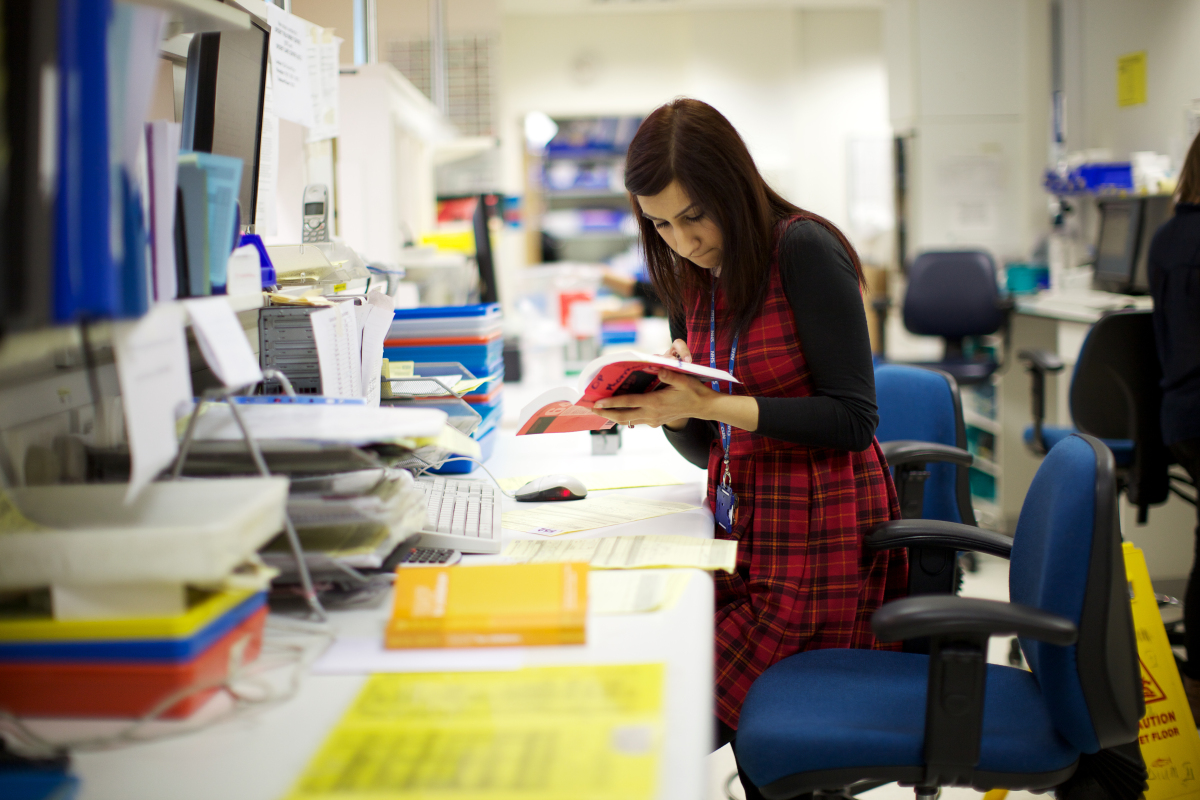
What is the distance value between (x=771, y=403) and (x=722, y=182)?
343mm

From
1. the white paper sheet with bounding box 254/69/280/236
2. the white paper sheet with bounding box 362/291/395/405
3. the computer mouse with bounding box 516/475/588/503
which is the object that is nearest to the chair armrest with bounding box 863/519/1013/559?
the computer mouse with bounding box 516/475/588/503

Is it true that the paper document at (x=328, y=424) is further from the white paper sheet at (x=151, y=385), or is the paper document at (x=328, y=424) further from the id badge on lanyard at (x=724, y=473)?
the id badge on lanyard at (x=724, y=473)

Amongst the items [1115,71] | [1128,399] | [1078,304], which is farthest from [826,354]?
[1115,71]

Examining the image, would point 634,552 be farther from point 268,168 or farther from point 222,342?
point 268,168

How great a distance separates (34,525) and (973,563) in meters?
3.22

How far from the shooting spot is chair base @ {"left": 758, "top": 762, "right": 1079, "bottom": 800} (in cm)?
115

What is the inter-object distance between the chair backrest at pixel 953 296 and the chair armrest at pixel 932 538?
2.88 metres

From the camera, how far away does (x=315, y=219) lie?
5.80 ft

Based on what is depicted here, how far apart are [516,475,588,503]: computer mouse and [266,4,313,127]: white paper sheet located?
0.98m

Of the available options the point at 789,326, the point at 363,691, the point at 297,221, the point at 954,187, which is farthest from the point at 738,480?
the point at 954,187

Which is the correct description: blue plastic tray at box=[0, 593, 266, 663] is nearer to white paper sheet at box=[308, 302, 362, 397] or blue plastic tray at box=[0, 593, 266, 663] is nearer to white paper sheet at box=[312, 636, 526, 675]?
white paper sheet at box=[312, 636, 526, 675]

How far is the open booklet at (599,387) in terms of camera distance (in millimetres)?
1224

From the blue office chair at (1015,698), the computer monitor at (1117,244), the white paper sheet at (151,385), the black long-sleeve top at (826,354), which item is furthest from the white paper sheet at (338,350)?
the computer monitor at (1117,244)

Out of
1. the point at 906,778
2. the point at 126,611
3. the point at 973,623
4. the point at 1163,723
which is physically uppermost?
the point at 126,611
